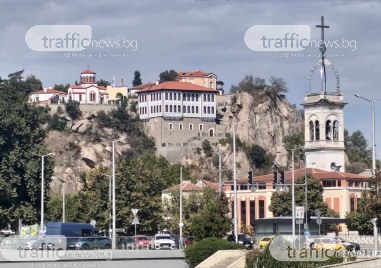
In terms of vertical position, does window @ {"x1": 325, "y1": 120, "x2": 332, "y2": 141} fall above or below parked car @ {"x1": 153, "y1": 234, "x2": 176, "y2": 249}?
above

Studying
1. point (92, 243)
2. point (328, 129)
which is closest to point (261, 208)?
point (328, 129)

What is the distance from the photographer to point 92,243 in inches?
2680

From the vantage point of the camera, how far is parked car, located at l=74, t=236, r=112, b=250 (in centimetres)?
6662

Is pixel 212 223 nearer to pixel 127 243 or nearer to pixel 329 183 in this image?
pixel 127 243

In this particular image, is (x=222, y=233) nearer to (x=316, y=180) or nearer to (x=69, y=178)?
(x=316, y=180)

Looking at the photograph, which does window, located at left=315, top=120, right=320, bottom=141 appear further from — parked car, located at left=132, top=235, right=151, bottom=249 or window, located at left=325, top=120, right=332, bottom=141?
parked car, located at left=132, top=235, right=151, bottom=249

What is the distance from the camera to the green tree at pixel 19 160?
318ft

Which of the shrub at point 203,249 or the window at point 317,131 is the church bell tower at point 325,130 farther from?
the shrub at point 203,249

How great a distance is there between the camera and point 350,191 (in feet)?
429

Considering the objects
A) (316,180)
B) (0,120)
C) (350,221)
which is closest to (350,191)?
(316,180)

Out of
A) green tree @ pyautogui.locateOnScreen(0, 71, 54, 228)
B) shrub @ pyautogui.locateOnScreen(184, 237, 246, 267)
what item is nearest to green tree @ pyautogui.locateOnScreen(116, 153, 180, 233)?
green tree @ pyautogui.locateOnScreen(0, 71, 54, 228)

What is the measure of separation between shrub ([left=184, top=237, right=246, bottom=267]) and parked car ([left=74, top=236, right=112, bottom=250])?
1045 cm

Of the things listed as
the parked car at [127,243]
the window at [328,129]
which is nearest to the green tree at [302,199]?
the window at [328,129]

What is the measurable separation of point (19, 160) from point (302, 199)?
2783 centimetres
